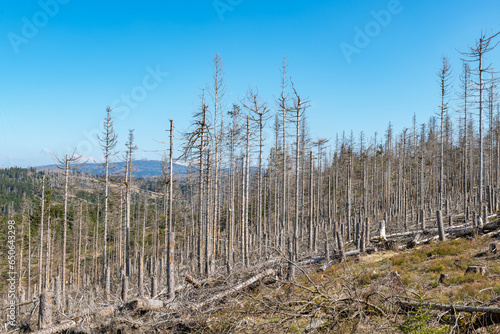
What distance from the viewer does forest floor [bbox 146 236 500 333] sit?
4.41 m

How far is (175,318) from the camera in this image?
5941 millimetres

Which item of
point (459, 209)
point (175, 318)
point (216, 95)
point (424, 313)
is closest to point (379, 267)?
point (424, 313)

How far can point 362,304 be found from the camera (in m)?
5.07

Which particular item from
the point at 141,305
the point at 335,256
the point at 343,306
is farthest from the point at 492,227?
the point at 141,305

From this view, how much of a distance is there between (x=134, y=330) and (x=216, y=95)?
14.1 meters

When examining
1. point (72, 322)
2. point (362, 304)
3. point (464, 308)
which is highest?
point (464, 308)

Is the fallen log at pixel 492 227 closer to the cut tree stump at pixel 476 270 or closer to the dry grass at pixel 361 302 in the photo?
the dry grass at pixel 361 302

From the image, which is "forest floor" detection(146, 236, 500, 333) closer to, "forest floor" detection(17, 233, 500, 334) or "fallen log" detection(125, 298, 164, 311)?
"forest floor" detection(17, 233, 500, 334)

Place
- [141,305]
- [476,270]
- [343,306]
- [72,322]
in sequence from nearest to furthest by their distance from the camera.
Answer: [343,306] → [72,322] → [141,305] → [476,270]

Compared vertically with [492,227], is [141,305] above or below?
below

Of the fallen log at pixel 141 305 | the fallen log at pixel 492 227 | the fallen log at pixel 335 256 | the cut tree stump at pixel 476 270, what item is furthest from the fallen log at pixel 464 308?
the fallen log at pixel 492 227

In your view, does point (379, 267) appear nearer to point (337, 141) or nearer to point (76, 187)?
point (76, 187)

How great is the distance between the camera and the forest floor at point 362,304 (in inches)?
174

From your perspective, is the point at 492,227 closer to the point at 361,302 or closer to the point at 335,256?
the point at 335,256
